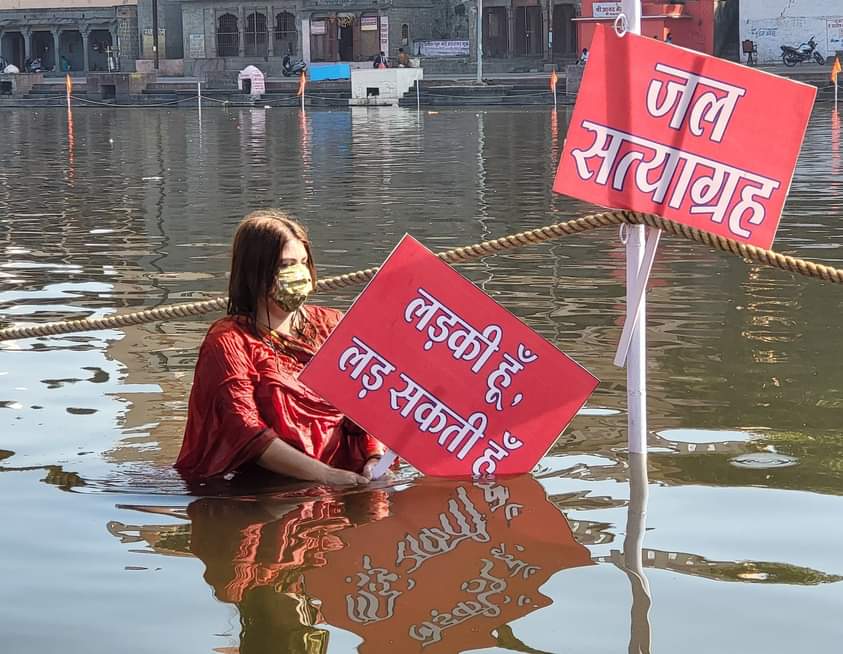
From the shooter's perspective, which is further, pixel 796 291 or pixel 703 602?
pixel 796 291

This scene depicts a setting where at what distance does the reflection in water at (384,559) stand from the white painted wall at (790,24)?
52.2 metres

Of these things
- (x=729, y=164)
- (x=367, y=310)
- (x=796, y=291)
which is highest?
(x=729, y=164)

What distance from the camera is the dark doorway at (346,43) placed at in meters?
72.6

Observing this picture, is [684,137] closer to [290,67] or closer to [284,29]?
[290,67]

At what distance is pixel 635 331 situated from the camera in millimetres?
5074

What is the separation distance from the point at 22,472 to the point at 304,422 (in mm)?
1221

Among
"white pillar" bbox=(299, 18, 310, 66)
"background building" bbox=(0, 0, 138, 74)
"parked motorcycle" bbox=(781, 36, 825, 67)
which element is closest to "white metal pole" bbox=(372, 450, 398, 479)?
"parked motorcycle" bbox=(781, 36, 825, 67)

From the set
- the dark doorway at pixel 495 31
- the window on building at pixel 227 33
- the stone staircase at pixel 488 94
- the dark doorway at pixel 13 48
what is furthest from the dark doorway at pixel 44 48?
the stone staircase at pixel 488 94

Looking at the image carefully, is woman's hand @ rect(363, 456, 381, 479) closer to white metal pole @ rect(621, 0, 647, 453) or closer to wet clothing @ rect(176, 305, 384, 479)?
wet clothing @ rect(176, 305, 384, 479)

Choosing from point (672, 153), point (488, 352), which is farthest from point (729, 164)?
point (488, 352)

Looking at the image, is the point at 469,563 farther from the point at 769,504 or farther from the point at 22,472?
the point at 22,472

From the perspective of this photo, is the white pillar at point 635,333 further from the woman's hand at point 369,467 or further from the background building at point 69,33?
the background building at point 69,33

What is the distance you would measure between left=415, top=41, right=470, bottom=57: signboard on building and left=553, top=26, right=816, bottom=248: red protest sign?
201ft

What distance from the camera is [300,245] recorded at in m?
5.07
